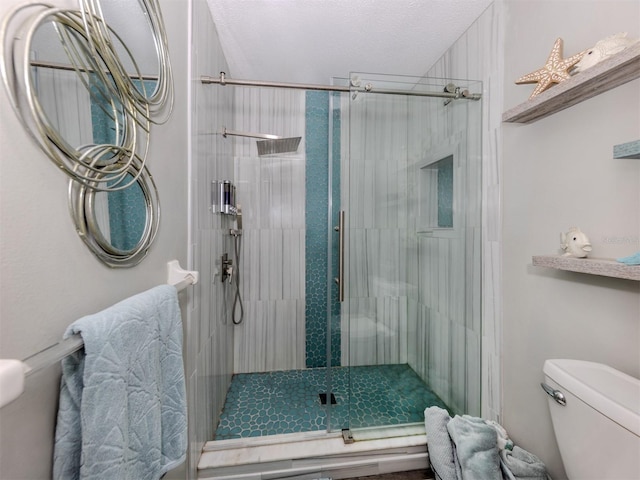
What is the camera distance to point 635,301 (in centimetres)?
78

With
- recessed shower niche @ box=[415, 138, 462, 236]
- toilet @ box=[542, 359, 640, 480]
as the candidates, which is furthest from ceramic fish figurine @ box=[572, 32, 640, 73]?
toilet @ box=[542, 359, 640, 480]

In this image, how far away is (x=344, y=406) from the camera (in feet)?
4.74

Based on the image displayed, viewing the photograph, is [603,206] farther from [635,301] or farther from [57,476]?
[57,476]

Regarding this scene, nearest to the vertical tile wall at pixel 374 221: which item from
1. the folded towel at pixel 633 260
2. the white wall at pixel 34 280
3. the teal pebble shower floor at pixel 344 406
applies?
the teal pebble shower floor at pixel 344 406

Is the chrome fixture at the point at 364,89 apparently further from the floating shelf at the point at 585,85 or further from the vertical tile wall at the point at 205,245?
the floating shelf at the point at 585,85

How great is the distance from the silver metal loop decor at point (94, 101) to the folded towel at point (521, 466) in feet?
5.29

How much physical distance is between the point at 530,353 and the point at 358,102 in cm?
152

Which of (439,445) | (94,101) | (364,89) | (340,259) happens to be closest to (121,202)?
(94,101)

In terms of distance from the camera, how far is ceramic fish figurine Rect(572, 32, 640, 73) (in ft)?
2.50

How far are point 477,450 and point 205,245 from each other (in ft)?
5.21

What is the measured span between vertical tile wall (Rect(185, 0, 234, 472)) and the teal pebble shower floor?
162 mm

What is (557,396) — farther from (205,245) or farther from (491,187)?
(205,245)

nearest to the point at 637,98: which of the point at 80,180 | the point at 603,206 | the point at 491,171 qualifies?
the point at 603,206

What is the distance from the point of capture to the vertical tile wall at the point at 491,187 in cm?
133
